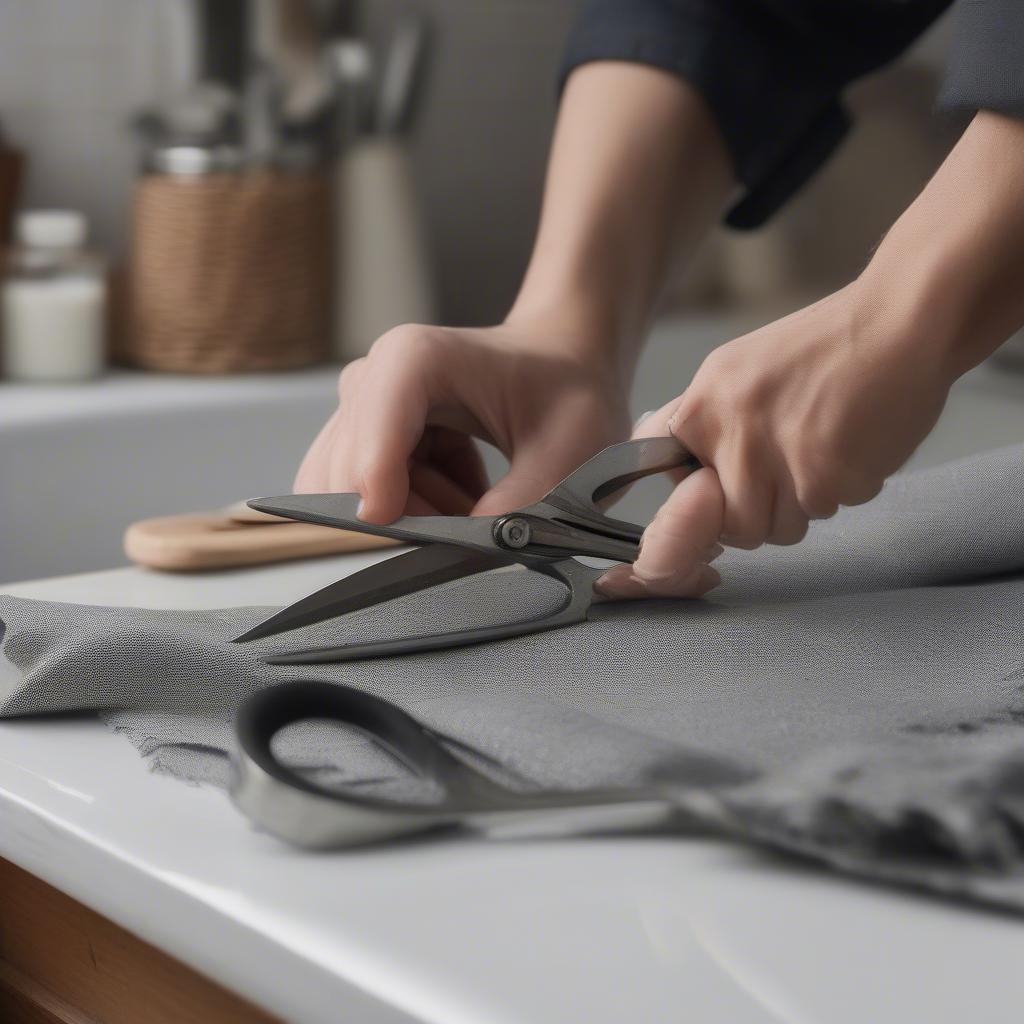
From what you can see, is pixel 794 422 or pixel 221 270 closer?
pixel 794 422

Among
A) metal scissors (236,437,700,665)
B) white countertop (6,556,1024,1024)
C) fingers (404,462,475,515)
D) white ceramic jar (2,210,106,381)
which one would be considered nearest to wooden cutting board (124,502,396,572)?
fingers (404,462,475,515)

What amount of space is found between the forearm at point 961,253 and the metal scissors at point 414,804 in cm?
18

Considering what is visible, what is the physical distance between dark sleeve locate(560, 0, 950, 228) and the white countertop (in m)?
0.48

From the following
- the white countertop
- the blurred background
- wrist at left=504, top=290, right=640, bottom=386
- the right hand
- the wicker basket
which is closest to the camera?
the white countertop

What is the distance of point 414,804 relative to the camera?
13.0 inches

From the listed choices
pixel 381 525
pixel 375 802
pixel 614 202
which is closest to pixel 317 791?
pixel 375 802

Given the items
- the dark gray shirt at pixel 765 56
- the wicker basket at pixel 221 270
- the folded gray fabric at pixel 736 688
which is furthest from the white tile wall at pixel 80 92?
the folded gray fabric at pixel 736 688

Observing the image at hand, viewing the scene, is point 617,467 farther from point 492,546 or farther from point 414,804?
point 414,804

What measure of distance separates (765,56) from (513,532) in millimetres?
378

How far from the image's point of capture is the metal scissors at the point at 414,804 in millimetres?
327

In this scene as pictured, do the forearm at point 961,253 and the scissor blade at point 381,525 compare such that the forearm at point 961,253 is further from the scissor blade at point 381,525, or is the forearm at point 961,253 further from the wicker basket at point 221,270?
the wicker basket at point 221,270

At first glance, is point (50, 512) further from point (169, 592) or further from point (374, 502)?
point (374, 502)

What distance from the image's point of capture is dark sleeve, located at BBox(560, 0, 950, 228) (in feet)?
2.36

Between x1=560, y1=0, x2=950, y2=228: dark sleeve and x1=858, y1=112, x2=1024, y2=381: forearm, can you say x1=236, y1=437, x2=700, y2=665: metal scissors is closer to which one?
x1=858, y1=112, x2=1024, y2=381: forearm
